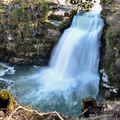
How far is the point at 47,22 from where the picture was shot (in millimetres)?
19141

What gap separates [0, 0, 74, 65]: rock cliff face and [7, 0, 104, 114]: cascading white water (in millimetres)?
614

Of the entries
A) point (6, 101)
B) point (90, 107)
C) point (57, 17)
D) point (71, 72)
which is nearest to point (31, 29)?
point (57, 17)

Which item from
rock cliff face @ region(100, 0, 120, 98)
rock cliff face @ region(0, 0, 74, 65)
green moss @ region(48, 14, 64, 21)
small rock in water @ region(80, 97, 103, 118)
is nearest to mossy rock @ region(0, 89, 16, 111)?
small rock in water @ region(80, 97, 103, 118)

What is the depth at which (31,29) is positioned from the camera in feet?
63.4

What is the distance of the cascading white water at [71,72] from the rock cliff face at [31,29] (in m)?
0.61

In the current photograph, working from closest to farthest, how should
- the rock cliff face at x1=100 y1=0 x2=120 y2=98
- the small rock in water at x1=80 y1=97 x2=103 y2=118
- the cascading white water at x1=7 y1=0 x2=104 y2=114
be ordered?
the small rock in water at x1=80 y1=97 x2=103 y2=118
the rock cliff face at x1=100 y1=0 x2=120 y2=98
the cascading white water at x1=7 y1=0 x2=104 y2=114

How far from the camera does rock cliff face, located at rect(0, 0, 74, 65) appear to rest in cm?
1916

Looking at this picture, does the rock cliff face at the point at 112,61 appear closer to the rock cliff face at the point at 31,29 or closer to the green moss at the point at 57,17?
the green moss at the point at 57,17

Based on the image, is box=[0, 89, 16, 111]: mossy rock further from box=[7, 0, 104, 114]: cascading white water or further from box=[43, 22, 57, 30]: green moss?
box=[43, 22, 57, 30]: green moss

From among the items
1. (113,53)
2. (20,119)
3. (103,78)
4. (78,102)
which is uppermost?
(20,119)

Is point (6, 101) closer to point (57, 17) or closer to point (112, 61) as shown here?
point (112, 61)

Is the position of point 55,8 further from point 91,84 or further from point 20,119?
A: point 20,119

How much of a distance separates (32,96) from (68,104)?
1926 millimetres

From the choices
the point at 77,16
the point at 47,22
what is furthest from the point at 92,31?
the point at 47,22
